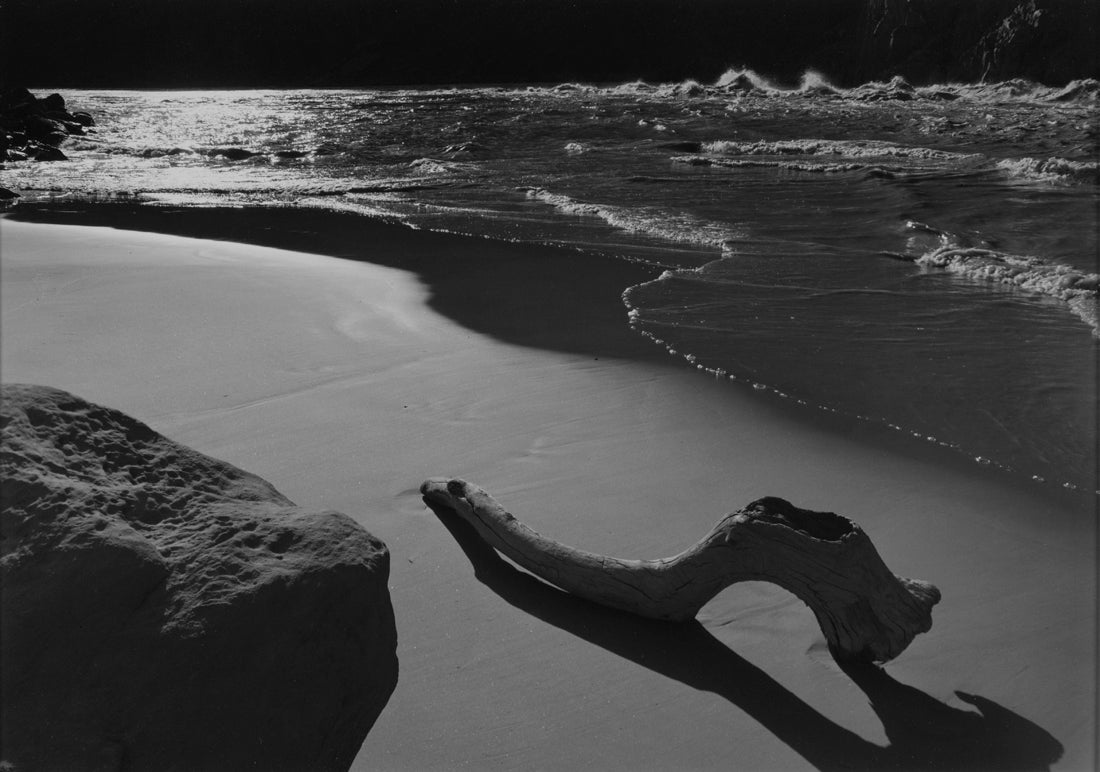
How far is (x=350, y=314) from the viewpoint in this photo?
5949 mm

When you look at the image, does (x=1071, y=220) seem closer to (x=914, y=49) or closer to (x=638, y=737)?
(x=638, y=737)

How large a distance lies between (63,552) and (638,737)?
1.30 meters

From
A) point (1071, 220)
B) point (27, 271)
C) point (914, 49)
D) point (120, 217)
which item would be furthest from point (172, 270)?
point (914, 49)

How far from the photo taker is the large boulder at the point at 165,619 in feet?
6.07

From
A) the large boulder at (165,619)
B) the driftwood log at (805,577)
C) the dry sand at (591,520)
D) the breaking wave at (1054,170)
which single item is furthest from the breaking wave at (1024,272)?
the large boulder at (165,619)

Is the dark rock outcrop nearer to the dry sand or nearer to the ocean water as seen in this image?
the ocean water

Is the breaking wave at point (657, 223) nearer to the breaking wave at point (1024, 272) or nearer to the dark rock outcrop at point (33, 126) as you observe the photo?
the breaking wave at point (1024, 272)

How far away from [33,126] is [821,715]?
68.5ft

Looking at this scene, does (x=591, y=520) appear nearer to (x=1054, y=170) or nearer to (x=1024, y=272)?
(x=1024, y=272)

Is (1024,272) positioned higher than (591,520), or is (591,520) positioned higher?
(1024,272)

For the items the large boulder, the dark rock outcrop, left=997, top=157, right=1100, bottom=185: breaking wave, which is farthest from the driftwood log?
the dark rock outcrop

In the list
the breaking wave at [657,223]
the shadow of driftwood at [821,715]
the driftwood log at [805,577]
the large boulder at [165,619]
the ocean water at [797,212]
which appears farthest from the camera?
the breaking wave at [657,223]

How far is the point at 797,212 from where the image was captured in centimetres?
1038

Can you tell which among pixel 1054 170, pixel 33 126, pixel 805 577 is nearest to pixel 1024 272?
pixel 805 577
